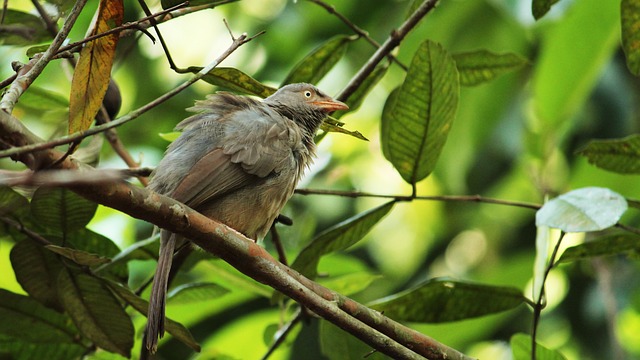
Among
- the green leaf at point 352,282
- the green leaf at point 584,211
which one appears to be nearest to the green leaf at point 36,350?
the green leaf at point 352,282

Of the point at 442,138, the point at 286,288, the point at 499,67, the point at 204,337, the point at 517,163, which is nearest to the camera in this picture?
the point at 286,288

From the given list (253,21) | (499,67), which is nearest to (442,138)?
(499,67)

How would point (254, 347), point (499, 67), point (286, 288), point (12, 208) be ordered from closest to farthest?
point (286, 288)
point (12, 208)
point (499, 67)
point (254, 347)

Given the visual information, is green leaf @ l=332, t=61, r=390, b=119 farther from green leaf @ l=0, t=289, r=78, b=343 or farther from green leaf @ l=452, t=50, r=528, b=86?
green leaf @ l=0, t=289, r=78, b=343

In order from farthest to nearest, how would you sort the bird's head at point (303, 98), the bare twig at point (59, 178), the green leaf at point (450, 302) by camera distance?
the bird's head at point (303, 98) < the green leaf at point (450, 302) < the bare twig at point (59, 178)

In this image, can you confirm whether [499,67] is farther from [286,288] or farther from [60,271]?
[60,271]

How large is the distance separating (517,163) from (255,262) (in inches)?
151

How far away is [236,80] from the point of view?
311 cm

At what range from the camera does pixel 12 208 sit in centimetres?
311

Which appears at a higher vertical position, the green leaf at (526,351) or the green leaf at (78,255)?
the green leaf at (78,255)

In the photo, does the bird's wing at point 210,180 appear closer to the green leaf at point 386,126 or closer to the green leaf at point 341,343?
the green leaf at point 386,126

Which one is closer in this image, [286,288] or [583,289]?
[286,288]

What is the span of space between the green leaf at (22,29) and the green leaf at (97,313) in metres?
1.01

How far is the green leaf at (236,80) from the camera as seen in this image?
10.0ft
